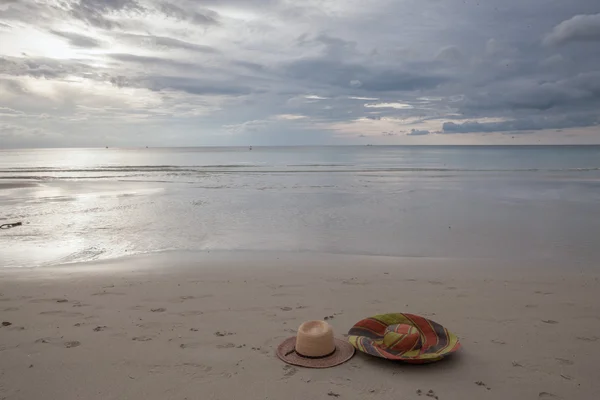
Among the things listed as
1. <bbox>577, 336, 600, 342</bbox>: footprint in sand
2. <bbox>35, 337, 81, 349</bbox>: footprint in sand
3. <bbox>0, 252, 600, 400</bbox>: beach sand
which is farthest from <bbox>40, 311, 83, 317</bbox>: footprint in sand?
<bbox>577, 336, 600, 342</bbox>: footprint in sand

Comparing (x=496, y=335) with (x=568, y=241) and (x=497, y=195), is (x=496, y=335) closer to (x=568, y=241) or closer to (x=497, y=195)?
(x=568, y=241)

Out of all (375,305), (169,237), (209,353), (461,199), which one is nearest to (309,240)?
(169,237)

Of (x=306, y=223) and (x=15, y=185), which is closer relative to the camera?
(x=306, y=223)

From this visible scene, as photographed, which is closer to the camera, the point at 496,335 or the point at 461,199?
the point at 496,335

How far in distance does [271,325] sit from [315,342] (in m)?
1.03

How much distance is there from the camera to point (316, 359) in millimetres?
4312

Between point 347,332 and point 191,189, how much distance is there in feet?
62.8

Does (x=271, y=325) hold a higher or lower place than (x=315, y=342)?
lower

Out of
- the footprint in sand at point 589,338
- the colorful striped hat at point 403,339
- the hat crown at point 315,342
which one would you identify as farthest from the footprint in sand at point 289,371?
the footprint in sand at point 589,338

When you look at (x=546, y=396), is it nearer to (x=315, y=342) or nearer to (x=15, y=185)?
(x=315, y=342)

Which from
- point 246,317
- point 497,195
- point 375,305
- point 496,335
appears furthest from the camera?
point 497,195

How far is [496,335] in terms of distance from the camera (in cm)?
489

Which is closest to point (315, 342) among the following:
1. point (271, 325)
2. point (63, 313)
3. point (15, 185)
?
point (271, 325)

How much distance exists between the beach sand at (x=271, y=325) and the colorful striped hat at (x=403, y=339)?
0.44 ft
